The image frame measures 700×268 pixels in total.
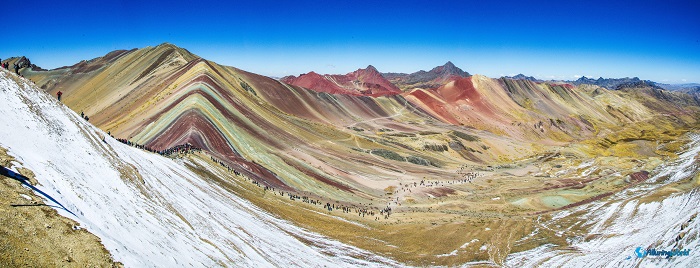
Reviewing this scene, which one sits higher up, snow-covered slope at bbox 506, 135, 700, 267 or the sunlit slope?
the sunlit slope

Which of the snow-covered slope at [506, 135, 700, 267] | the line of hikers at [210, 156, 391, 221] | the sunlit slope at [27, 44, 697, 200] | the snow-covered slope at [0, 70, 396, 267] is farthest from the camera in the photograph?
the sunlit slope at [27, 44, 697, 200]

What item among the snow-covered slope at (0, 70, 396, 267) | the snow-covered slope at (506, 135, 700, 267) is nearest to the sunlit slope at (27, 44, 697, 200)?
the snow-covered slope at (0, 70, 396, 267)

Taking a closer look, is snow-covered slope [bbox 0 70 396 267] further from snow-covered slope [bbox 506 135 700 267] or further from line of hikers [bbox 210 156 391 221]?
snow-covered slope [bbox 506 135 700 267]

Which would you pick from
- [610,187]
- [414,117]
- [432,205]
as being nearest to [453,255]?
[432,205]

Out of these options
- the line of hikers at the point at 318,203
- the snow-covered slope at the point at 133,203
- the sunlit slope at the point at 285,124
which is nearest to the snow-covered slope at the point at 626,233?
the snow-covered slope at the point at 133,203

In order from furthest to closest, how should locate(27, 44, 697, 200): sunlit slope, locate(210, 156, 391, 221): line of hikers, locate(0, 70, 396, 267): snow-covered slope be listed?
locate(27, 44, 697, 200): sunlit slope → locate(210, 156, 391, 221): line of hikers → locate(0, 70, 396, 267): snow-covered slope

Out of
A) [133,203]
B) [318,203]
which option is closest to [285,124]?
[318,203]

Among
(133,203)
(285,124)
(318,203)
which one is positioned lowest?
(318,203)

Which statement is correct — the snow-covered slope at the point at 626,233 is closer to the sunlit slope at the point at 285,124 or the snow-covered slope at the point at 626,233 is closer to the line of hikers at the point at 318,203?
the line of hikers at the point at 318,203

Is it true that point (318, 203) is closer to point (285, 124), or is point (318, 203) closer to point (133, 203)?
point (133, 203)

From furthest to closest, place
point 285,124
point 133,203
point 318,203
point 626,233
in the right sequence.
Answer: point 285,124 → point 318,203 → point 626,233 → point 133,203
